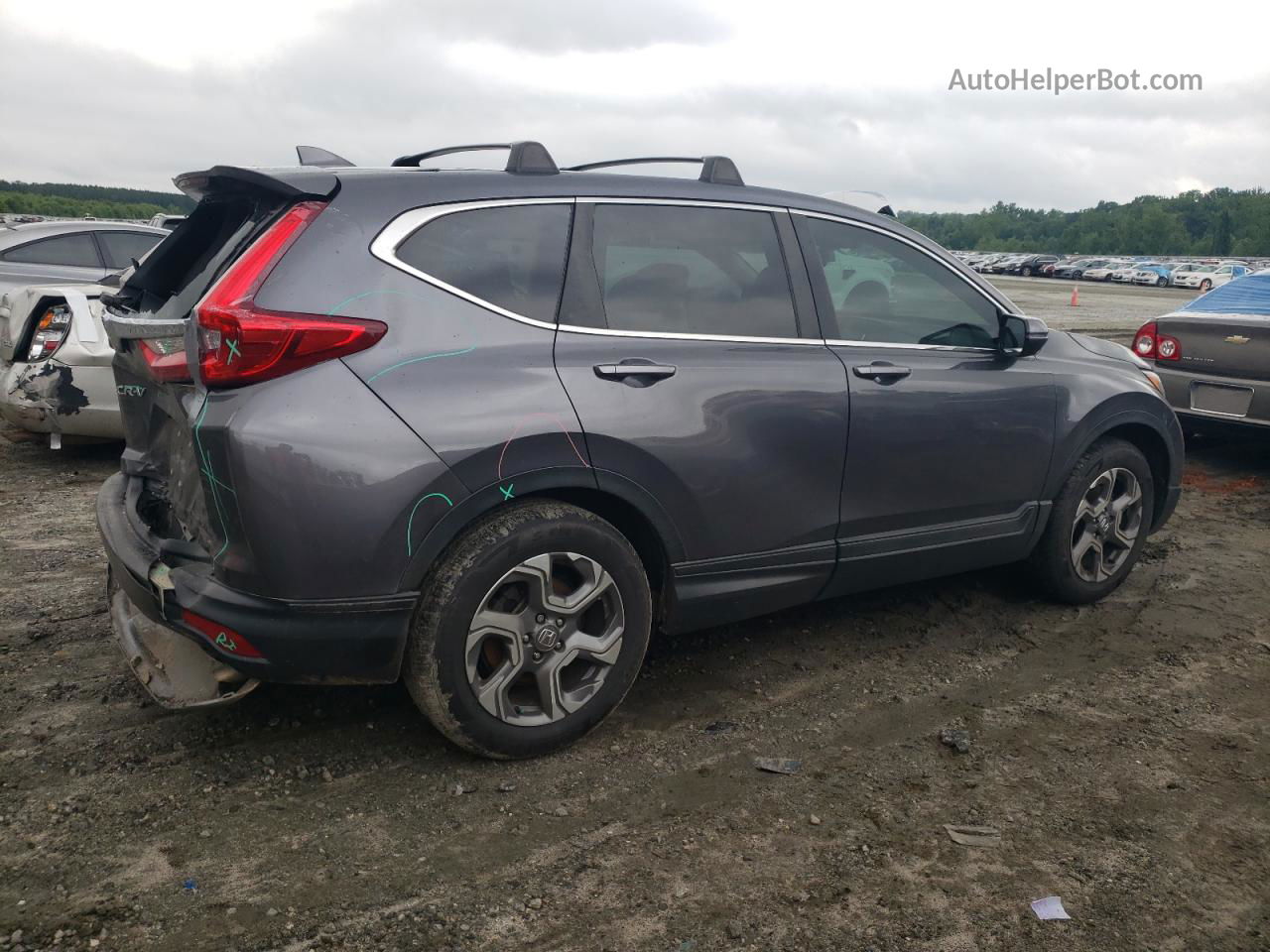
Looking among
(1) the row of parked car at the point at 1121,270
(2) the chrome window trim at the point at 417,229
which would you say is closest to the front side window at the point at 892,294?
(2) the chrome window trim at the point at 417,229

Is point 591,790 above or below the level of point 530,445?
below

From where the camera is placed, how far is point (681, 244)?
11.3 feet

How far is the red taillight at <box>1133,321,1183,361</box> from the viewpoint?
745 cm

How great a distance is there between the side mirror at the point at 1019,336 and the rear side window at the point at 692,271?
1.08 meters

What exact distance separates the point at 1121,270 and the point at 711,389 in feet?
217

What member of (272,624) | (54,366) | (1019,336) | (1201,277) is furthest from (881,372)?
(1201,277)

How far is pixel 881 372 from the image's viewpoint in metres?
3.74

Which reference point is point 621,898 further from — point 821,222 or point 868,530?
point 821,222

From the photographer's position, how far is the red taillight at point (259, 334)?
8.70ft

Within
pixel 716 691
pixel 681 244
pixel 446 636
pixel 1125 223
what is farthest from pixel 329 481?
pixel 1125 223

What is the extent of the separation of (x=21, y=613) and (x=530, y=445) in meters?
2.67

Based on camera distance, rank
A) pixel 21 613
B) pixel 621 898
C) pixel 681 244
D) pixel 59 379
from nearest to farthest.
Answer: pixel 621 898 < pixel 681 244 < pixel 21 613 < pixel 59 379

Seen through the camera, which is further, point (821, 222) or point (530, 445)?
point (821, 222)

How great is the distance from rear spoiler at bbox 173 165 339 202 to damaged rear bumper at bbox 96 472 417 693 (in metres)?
1.06
